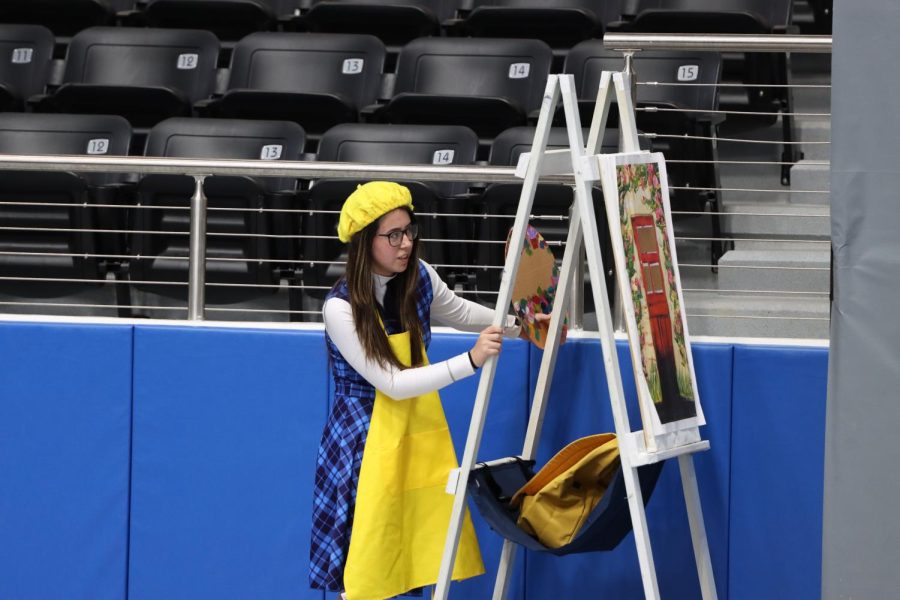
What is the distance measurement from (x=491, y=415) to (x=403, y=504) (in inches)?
19.0

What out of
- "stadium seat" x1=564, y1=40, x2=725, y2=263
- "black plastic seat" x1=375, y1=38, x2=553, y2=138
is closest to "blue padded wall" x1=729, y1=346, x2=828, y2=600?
"stadium seat" x1=564, y1=40, x2=725, y2=263

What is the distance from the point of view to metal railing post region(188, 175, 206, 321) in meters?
3.51

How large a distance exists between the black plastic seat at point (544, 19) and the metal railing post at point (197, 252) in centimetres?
228

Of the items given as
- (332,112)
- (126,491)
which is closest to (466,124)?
(332,112)

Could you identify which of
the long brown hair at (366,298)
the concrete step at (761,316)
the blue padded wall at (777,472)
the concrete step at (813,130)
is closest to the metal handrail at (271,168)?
the long brown hair at (366,298)

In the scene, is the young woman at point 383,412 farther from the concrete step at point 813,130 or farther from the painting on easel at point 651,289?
the concrete step at point 813,130

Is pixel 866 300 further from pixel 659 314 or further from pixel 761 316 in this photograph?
pixel 761 316

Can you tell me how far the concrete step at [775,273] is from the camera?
403 cm

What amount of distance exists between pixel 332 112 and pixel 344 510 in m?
2.38

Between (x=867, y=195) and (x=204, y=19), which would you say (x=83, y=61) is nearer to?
(x=204, y=19)

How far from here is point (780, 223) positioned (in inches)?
173

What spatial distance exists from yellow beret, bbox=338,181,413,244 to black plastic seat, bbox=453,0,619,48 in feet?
8.90

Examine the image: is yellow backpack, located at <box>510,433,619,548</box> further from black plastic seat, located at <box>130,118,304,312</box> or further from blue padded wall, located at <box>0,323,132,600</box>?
black plastic seat, located at <box>130,118,304,312</box>

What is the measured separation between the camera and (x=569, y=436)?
3.38 metres
